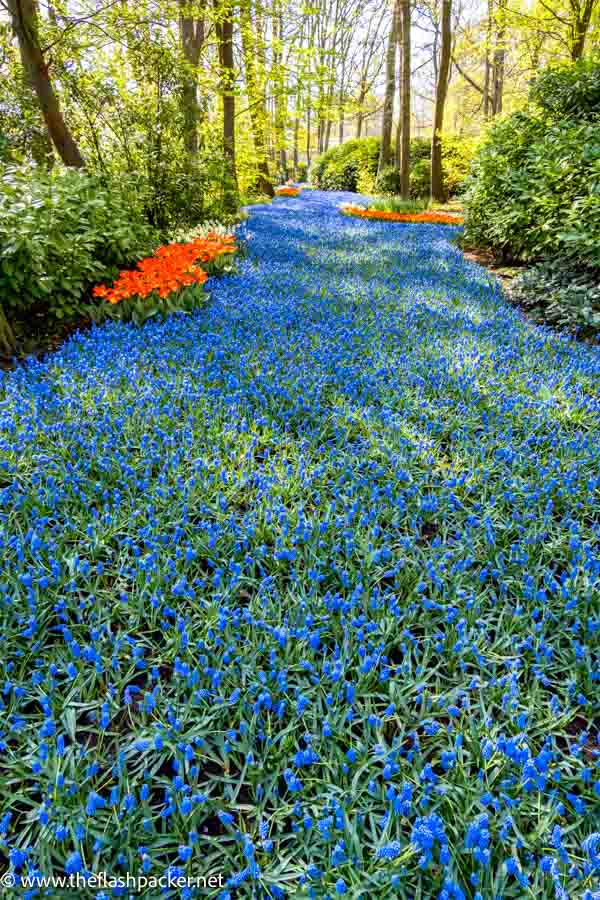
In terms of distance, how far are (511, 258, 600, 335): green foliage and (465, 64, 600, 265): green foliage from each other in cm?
21

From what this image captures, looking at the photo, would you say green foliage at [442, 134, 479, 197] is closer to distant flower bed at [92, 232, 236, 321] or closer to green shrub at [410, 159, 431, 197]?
green shrub at [410, 159, 431, 197]

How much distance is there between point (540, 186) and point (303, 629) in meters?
7.04

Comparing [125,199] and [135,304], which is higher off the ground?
[125,199]

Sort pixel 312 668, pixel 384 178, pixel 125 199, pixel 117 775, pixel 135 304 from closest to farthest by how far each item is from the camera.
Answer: pixel 117 775
pixel 312 668
pixel 135 304
pixel 125 199
pixel 384 178

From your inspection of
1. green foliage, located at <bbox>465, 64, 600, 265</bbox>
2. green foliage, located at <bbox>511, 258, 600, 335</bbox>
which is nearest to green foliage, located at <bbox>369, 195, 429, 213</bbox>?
green foliage, located at <bbox>465, 64, 600, 265</bbox>

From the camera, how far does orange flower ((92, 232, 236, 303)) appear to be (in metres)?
5.20

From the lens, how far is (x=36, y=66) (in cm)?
690

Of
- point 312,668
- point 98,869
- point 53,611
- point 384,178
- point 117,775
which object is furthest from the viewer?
point 384,178

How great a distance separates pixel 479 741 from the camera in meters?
1.56

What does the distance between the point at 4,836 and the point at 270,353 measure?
359 cm

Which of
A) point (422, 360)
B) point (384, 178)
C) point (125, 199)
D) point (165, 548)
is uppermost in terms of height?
point (384, 178)

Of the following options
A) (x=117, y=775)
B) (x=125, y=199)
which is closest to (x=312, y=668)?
(x=117, y=775)

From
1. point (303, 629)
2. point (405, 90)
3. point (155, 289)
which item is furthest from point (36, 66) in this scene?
point (405, 90)

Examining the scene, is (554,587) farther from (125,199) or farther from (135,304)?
(125,199)
